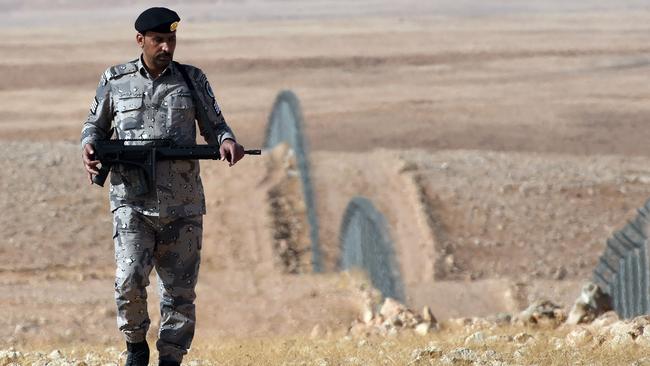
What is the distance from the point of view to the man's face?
6.07 meters

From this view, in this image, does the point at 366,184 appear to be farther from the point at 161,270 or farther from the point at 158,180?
the point at 158,180

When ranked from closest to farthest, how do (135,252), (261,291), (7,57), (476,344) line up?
(135,252)
(476,344)
(261,291)
(7,57)

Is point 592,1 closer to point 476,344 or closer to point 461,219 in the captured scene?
point 461,219

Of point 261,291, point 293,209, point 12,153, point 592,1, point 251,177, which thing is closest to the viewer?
point 261,291

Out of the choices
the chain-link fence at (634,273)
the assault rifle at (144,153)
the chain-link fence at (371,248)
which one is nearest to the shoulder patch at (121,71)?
the assault rifle at (144,153)

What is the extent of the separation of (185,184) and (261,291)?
6661 mm

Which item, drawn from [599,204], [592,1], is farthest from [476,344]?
[592,1]

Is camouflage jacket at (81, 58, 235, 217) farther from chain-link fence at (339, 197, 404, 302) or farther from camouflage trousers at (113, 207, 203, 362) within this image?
chain-link fence at (339, 197, 404, 302)

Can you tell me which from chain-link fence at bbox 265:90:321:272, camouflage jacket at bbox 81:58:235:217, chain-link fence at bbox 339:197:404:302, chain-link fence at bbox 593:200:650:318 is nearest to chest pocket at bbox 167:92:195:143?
camouflage jacket at bbox 81:58:235:217

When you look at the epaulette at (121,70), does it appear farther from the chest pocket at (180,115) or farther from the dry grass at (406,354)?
the dry grass at (406,354)

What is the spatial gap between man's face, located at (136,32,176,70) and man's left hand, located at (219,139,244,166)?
37 centimetres

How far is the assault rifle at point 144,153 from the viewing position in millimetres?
6051

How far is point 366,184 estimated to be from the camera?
1822 cm

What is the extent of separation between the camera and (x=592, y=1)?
63688mm
